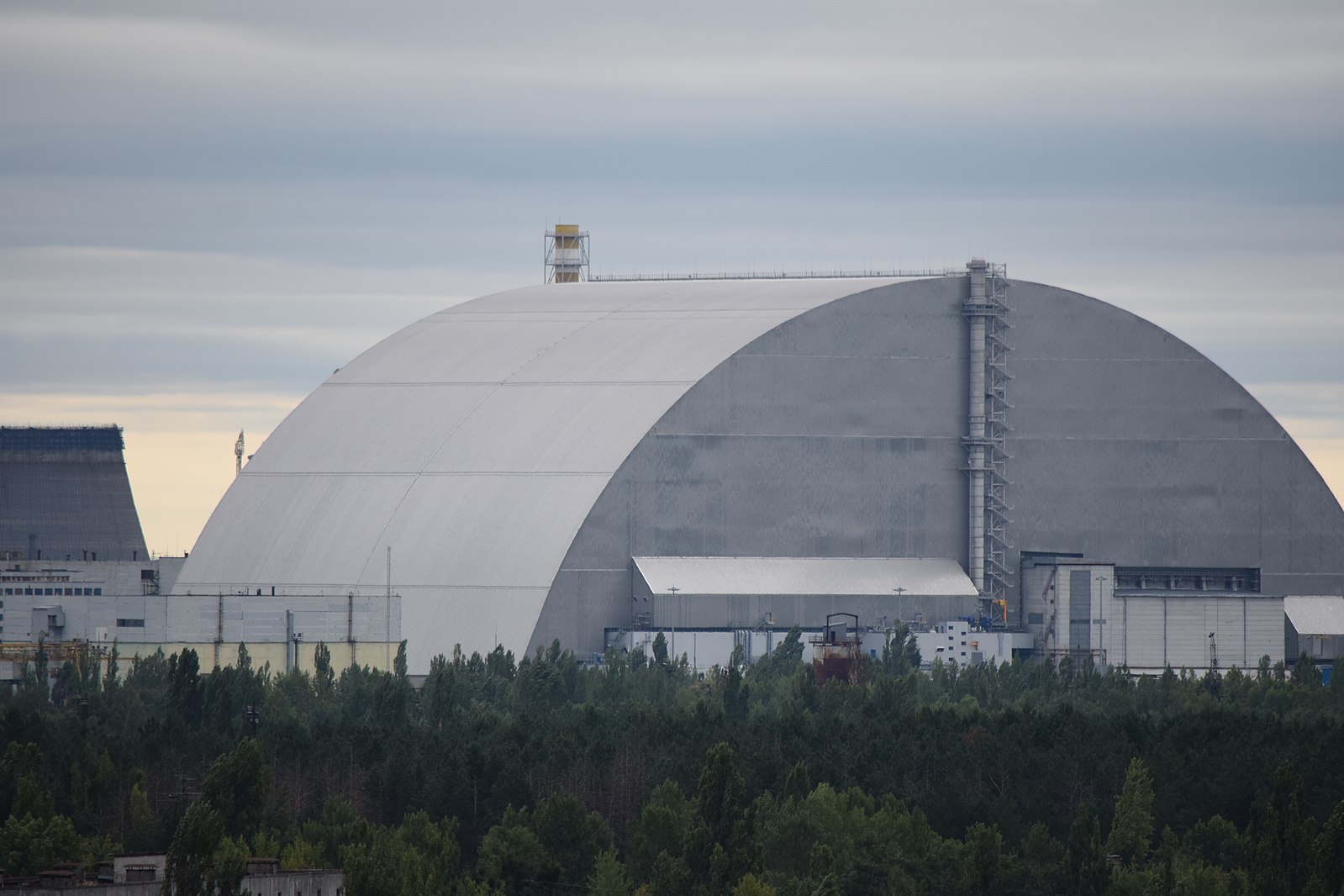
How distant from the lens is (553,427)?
101 metres

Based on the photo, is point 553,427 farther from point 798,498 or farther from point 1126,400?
point 1126,400

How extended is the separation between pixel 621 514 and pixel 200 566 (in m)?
19.4

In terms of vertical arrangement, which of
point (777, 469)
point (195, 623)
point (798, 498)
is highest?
point (777, 469)

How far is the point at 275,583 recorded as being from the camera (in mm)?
103938

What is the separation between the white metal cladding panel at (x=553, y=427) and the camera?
3851 inches

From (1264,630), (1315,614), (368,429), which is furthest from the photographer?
(368,429)

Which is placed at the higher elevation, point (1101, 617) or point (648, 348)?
point (648, 348)

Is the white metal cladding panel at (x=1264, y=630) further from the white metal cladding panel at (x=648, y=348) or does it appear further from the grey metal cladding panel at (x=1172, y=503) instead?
the white metal cladding panel at (x=648, y=348)

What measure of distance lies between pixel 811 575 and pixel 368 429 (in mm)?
18368

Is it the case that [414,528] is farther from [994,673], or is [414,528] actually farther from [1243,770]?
[1243,770]

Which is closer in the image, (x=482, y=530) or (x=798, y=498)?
(x=482, y=530)

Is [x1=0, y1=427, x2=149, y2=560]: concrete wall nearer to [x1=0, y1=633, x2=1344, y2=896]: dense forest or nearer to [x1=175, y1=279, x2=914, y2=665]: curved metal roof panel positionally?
[x1=175, y1=279, x2=914, y2=665]: curved metal roof panel

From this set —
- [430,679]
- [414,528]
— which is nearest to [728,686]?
[430,679]

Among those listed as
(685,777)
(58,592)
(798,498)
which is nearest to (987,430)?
(798,498)
